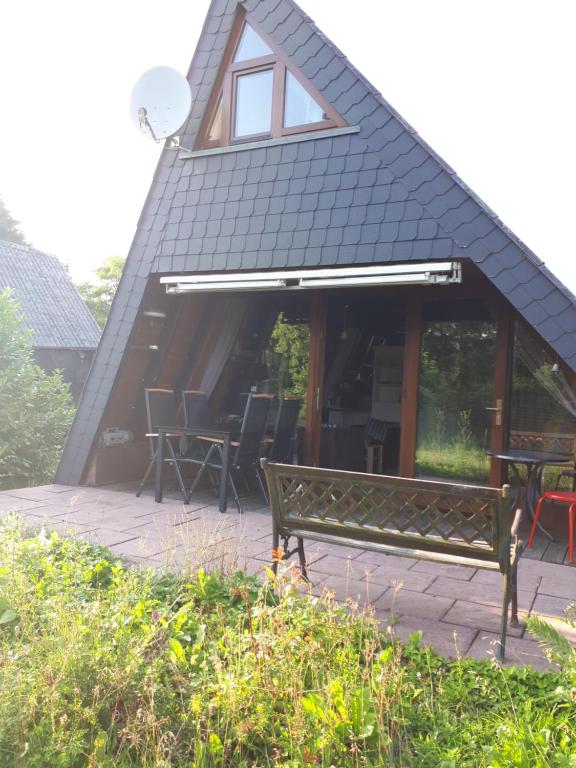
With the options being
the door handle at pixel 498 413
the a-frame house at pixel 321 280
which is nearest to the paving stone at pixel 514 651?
the a-frame house at pixel 321 280

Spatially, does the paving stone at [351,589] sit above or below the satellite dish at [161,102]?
below

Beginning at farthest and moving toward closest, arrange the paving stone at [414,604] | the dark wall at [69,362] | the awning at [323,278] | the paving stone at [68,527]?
the dark wall at [69,362] → the awning at [323,278] → the paving stone at [68,527] → the paving stone at [414,604]

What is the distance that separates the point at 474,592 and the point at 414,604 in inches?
20.0

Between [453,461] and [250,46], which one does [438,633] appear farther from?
[250,46]

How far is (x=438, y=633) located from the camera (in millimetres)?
3475

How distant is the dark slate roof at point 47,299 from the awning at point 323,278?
47.8 ft

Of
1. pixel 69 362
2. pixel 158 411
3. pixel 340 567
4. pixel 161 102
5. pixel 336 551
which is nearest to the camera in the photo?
pixel 340 567

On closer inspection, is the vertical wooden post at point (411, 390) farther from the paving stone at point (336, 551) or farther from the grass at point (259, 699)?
the grass at point (259, 699)

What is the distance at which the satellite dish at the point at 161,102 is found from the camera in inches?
273

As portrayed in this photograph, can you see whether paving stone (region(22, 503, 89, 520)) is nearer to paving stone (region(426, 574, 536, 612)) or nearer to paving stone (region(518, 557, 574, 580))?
paving stone (region(426, 574, 536, 612))

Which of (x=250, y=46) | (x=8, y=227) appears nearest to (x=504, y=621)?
(x=250, y=46)

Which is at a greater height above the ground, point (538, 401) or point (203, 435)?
point (538, 401)

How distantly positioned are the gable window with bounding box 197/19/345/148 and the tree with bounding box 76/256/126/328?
24.8 metres

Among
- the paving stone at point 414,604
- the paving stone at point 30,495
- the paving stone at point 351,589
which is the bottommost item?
the paving stone at point 414,604
